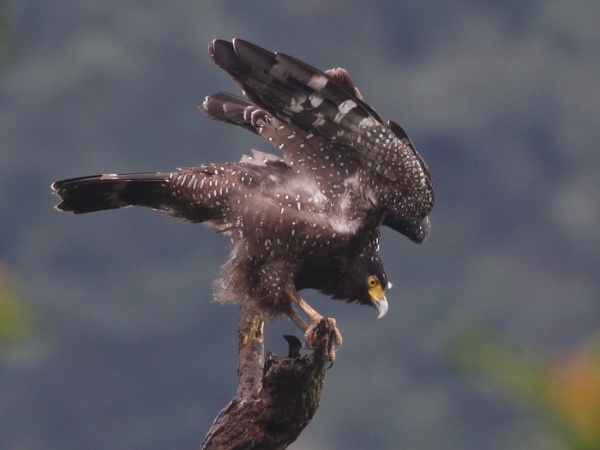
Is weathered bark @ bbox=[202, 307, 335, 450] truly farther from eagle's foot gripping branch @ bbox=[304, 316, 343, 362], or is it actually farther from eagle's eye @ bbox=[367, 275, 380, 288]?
eagle's eye @ bbox=[367, 275, 380, 288]

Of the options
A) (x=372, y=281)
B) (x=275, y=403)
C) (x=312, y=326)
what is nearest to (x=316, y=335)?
(x=312, y=326)

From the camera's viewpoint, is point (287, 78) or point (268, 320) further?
point (268, 320)

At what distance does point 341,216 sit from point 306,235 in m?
0.27

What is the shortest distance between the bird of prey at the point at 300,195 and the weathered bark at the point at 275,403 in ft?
1.75

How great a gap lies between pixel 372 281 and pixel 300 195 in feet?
2.39

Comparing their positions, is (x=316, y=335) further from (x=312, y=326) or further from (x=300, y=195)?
(x=300, y=195)

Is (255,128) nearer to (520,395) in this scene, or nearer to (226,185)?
(226,185)

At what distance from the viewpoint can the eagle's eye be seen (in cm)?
596

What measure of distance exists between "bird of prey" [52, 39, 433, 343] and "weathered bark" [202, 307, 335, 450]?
534 millimetres

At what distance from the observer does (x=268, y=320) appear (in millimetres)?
5758

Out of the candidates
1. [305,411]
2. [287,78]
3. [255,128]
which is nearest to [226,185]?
[255,128]

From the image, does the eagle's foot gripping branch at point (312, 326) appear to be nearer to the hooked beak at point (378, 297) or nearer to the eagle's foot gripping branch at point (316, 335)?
the eagle's foot gripping branch at point (316, 335)

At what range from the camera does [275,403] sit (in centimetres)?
496

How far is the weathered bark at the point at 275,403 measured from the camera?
4840 mm
